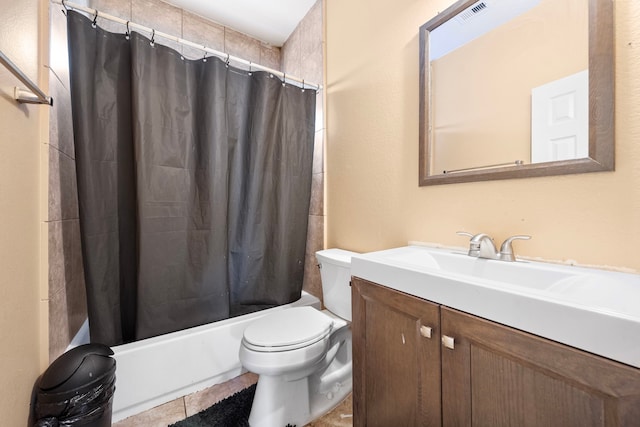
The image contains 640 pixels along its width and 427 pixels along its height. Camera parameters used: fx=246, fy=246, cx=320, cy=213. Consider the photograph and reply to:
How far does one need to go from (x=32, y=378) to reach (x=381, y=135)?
170 cm

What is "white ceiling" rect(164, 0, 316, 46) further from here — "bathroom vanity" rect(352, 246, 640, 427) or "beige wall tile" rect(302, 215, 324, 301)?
"bathroom vanity" rect(352, 246, 640, 427)

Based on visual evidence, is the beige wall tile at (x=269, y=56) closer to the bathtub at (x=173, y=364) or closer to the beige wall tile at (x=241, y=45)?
the beige wall tile at (x=241, y=45)

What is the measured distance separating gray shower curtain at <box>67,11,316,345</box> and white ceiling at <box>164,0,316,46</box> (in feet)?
2.08

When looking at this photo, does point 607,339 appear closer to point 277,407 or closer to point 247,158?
point 277,407

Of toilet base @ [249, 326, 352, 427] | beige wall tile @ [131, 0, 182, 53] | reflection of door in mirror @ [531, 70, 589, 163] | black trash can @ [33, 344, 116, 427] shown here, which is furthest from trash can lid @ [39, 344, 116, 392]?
beige wall tile @ [131, 0, 182, 53]

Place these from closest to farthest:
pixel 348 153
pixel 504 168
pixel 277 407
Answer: pixel 504 168 < pixel 277 407 < pixel 348 153

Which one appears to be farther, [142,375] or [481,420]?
[142,375]

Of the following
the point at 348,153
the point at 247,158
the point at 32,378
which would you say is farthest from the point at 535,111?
the point at 32,378

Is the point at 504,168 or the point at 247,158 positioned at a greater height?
the point at 247,158

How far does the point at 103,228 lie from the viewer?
1.17m

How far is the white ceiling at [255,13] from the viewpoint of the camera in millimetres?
1746

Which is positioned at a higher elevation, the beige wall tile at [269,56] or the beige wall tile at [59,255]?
the beige wall tile at [269,56]

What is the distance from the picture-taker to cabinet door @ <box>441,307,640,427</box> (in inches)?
15.1

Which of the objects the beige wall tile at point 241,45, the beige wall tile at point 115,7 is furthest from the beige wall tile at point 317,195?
the beige wall tile at point 115,7
